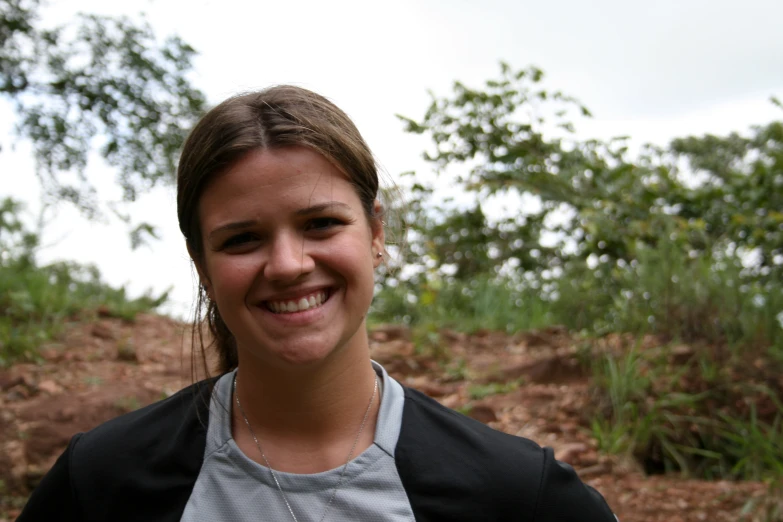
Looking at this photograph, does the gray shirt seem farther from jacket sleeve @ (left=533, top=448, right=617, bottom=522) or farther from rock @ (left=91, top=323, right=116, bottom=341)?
rock @ (left=91, top=323, right=116, bottom=341)

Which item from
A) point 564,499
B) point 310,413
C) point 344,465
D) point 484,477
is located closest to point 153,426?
point 310,413

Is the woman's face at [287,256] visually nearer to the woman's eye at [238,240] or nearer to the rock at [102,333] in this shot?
the woman's eye at [238,240]

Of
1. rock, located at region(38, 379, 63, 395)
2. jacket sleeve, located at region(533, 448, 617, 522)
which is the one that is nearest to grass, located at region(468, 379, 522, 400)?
rock, located at region(38, 379, 63, 395)

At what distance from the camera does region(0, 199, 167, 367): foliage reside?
484 centimetres

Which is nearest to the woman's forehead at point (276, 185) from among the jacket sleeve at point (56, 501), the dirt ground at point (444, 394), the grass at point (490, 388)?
the jacket sleeve at point (56, 501)

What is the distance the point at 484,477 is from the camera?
1.66m

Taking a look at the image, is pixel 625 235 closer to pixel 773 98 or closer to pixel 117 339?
pixel 773 98

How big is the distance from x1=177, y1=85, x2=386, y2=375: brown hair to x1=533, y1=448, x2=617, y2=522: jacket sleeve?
69cm

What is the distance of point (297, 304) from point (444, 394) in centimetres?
257

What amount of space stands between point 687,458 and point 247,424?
262cm

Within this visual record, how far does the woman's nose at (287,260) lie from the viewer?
5.31 ft

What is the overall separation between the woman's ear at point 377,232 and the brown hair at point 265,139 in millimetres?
25

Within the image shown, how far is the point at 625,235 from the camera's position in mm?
5953

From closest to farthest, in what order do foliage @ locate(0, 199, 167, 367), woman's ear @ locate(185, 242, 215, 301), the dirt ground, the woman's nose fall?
the woman's nose → woman's ear @ locate(185, 242, 215, 301) → the dirt ground → foliage @ locate(0, 199, 167, 367)
